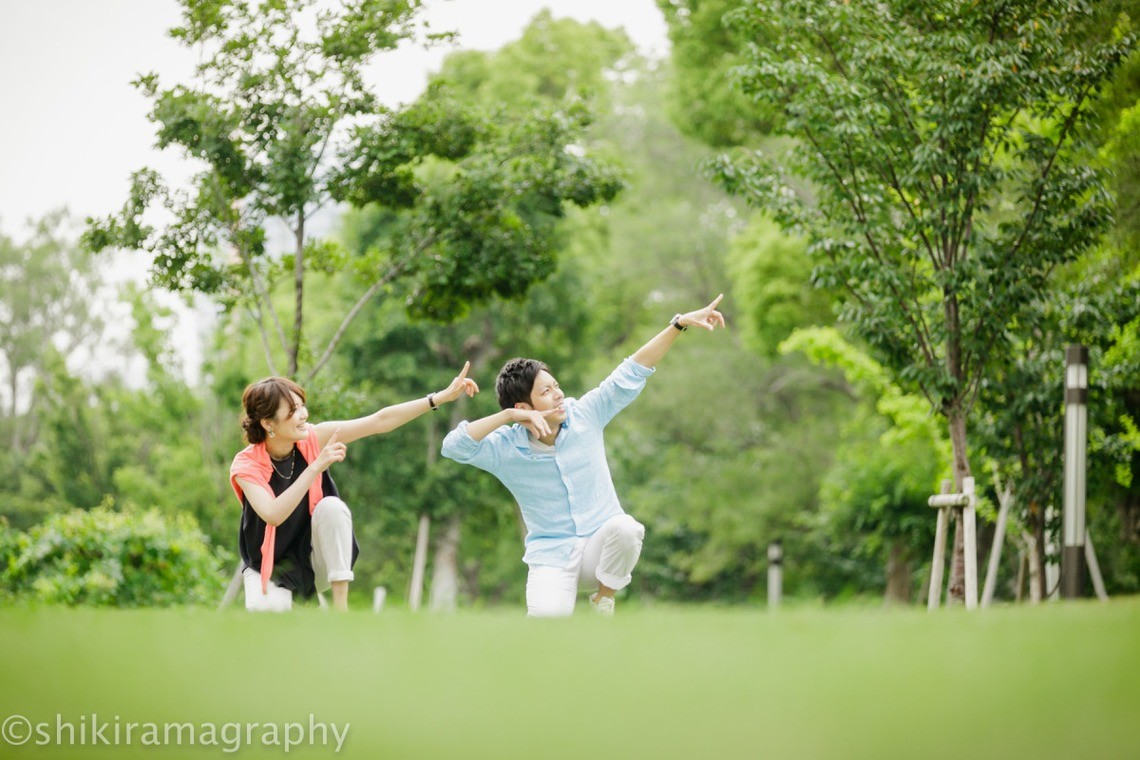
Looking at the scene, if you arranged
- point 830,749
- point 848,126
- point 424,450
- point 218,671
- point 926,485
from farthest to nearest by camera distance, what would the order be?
point 424,450 < point 926,485 < point 848,126 < point 218,671 < point 830,749

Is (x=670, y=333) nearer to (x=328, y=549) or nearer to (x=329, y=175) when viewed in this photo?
(x=328, y=549)

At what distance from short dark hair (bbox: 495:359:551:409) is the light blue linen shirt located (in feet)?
0.74

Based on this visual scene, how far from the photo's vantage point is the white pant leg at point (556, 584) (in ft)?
22.8

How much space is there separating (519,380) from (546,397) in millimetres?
184

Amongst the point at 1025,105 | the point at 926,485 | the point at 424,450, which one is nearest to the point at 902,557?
the point at 926,485

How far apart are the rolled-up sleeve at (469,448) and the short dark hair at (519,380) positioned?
25 cm

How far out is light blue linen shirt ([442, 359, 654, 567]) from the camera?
23.4 feet

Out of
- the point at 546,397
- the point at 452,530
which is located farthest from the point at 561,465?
the point at 452,530

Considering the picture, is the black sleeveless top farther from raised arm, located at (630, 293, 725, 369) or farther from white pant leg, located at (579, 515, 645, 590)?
raised arm, located at (630, 293, 725, 369)

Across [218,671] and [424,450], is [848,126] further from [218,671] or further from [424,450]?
[424,450]

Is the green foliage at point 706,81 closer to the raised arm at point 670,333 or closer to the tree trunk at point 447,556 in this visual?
the tree trunk at point 447,556

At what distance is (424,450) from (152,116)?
17.5 metres

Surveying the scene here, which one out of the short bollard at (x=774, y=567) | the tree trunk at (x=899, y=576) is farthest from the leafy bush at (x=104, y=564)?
the short bollard at (x=774, y=567)

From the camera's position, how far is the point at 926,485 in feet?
73.2
